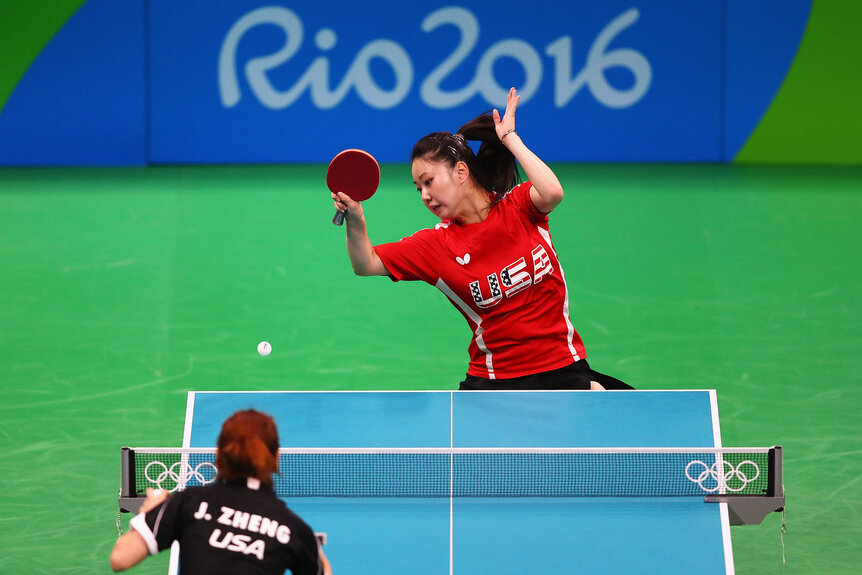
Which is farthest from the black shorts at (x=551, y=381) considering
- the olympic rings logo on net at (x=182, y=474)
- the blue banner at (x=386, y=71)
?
the blue banner at (x=386, y=71)

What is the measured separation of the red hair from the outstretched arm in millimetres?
1854

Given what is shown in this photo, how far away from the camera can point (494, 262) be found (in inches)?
186

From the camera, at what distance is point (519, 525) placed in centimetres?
379

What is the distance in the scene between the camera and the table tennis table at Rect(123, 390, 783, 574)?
12.2 feet

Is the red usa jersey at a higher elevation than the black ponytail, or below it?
below

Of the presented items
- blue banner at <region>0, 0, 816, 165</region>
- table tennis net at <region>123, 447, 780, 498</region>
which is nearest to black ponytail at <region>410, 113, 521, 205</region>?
table tennis net at <region>123, 447, 780, 498</region>

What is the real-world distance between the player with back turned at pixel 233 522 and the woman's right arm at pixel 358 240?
4.86 ft

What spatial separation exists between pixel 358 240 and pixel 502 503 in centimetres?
124

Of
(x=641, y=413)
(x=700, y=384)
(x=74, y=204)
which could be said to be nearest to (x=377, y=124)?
(x=74, y=204)

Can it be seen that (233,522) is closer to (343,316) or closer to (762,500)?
(762,500)

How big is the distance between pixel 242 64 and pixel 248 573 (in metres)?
10.6

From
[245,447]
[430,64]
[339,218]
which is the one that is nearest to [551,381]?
[339,218]

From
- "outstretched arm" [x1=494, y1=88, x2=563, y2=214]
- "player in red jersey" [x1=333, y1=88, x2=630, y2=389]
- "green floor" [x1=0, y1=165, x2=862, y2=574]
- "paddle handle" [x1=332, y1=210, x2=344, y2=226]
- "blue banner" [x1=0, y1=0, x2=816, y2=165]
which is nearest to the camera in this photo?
"paddle handle" [x1=332, y1=210, x2=344, y2=226]

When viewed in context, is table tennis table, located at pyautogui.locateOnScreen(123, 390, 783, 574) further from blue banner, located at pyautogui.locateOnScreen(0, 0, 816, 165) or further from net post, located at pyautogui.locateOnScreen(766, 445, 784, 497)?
blue banner, located at pyautogui.locateOnScreen(0, 0, 816, 165)
